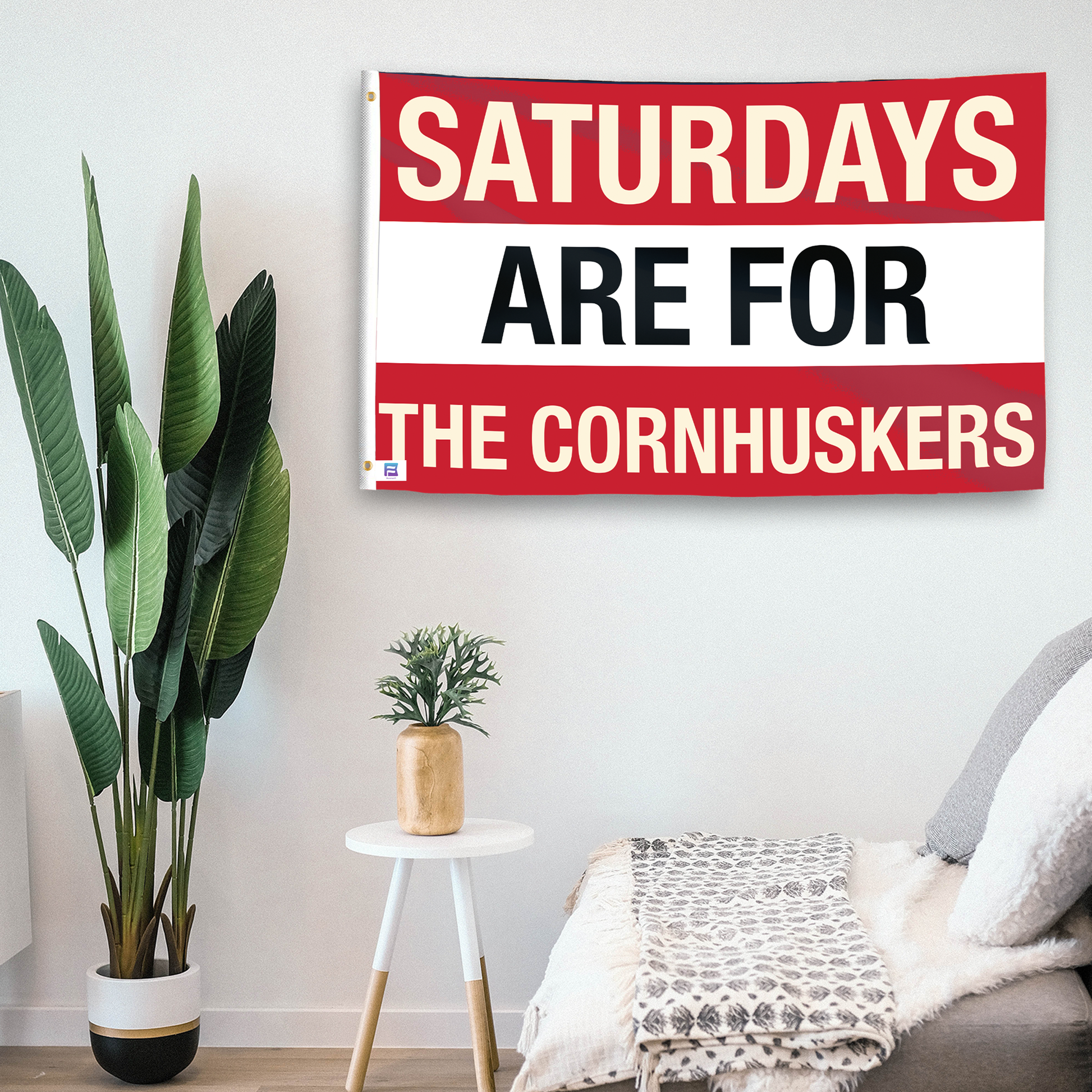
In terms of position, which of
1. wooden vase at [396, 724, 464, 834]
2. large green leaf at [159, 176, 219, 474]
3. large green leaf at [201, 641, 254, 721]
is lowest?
wooden vase at [396, 724, 464, 834]

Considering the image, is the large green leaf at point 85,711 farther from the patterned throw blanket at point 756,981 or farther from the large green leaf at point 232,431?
the patterned throw blanket at point 756,981

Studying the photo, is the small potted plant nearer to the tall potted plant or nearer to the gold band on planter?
the tall potted plant

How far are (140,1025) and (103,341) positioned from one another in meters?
1.23

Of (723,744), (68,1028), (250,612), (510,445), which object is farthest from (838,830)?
(68,1028)

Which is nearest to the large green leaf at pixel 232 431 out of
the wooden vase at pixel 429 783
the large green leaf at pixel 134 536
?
the large green leaf at pixel 134 536

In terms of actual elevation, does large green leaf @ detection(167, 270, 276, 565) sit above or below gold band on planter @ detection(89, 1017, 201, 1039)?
above

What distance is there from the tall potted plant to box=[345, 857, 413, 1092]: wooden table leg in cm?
35

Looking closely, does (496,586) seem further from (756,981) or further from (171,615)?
(756,981)

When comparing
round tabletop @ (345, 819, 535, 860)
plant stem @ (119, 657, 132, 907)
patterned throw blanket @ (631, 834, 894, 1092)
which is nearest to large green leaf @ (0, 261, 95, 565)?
plant stem @ (119, 657, 132, 907)

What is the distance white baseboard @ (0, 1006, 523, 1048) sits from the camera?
221 centimetres

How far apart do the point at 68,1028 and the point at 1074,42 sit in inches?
112

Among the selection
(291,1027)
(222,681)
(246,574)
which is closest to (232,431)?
(246,574)

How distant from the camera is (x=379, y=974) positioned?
1872mm

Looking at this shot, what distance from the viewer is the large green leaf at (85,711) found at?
1972 millimetres
